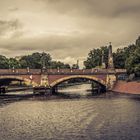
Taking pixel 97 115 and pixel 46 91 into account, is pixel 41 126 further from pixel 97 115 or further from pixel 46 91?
pixel 46 91

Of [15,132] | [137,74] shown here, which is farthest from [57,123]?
[137,74]

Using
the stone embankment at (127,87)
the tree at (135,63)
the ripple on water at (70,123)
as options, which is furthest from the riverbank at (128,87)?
Answer: the ripple on water at (70,123)

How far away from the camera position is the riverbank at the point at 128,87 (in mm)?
113994

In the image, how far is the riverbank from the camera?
113994mm

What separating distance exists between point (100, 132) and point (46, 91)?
81.3m

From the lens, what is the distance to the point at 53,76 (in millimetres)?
134875

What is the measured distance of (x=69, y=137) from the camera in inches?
1964

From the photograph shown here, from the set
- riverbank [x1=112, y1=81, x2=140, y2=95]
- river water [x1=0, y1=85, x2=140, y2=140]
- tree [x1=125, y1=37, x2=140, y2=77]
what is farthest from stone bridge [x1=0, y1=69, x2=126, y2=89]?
river water [x1=0, y1=85, x2=140, y2=140]

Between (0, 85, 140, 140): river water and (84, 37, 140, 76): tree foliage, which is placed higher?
(84, 37, 140, 76): tree foliage

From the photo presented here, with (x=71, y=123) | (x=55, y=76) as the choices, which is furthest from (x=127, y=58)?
(x=71, y=123)

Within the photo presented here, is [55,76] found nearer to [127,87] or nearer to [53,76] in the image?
[53,76]

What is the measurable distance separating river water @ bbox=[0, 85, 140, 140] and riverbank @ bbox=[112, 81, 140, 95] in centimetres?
3351

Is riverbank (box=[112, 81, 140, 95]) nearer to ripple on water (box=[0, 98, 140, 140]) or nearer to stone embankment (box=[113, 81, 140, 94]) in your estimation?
stone embankment (box=[113, 81, 140, 94])

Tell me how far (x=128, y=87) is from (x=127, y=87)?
2.54ft
